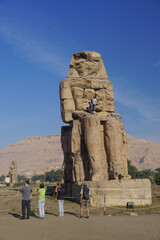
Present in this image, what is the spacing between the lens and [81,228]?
6.23 meters

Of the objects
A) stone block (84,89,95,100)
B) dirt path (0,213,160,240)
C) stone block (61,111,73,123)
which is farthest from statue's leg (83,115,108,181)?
dirt path (0,213,160,240)

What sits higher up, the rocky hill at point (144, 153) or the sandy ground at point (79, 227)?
the rocky hill at point (144, 153)

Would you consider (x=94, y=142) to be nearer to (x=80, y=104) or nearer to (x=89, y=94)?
(x=80, y=104)

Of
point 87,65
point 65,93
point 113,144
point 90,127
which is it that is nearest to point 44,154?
point 87,65

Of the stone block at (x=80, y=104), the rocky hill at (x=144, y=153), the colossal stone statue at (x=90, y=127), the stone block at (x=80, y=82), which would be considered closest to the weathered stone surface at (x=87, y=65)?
the colossal stone statue at (x=90, y=127)

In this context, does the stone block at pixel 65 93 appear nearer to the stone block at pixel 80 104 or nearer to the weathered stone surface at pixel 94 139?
the weathered stone surface at pixel 94 139

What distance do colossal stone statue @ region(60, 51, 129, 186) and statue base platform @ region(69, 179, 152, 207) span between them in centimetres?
54

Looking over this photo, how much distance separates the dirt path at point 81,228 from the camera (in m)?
5.60

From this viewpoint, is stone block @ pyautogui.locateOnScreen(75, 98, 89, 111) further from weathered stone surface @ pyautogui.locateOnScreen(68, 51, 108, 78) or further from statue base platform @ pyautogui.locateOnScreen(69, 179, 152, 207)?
statue base platform @ pyautogui.locateOnScreen(69, 179, 152, 207)

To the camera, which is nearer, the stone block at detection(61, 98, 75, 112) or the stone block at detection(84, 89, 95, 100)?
the stone block at detection(61, 98, 75, 112)

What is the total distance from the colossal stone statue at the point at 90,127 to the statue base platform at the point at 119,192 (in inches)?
21.3

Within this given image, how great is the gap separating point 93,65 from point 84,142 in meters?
3.51

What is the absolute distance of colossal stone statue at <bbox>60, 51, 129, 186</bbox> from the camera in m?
10.1

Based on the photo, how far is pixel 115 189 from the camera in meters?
9.15
